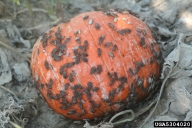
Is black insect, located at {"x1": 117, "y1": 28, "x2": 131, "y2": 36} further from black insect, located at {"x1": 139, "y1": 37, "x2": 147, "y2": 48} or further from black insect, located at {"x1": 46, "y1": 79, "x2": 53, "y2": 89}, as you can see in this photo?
black insect, located at {"x1": 46, "y1": 79, "x2": 53, "y2": 89}

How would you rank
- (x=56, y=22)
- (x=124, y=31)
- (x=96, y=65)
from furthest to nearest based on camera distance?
(x=56, y=22), (x=124, y=31), (x=96, y=65)

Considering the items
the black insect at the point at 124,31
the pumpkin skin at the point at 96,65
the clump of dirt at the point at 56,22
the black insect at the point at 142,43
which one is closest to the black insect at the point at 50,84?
the pumpkin skin at the point at 96,65

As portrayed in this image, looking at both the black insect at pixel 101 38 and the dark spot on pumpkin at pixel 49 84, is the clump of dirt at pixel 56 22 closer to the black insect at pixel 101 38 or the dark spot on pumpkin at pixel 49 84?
the dark spot on pumpkin at pixel 49 84

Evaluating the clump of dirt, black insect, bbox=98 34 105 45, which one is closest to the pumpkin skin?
black insect, bbox=98 34 105 45

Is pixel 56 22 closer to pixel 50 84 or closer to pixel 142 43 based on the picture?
pixel 50 84

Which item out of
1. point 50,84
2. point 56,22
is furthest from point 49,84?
point 56,22

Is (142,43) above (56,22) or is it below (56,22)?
above

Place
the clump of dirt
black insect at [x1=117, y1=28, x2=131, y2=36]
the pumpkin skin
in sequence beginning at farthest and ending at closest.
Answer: the clump of dirt, black insect at [x1=117, y1=28, x2=131, y2=36], the pumpkin skin

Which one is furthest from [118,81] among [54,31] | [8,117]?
[8,117]
